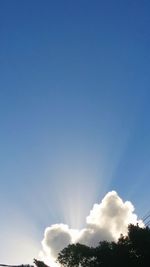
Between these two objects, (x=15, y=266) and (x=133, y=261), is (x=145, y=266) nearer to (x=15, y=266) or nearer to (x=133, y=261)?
(x=133, y=261)

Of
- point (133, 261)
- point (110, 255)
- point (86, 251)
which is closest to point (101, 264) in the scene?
point (110, 255)

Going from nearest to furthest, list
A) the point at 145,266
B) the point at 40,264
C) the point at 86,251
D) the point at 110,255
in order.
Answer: the point at 40,264
the point at 145,266
the point at 110,255
the point at 86,251

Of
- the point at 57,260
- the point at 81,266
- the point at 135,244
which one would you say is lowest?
the point at 135,244

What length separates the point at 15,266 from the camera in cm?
1564

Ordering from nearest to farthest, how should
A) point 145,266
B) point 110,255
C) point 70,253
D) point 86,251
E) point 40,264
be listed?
1. point 40,264
2. point 145,266
3. point 110,255
4. point 86,251
5. point 70,253

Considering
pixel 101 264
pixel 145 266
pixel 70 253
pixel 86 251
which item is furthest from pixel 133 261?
pixel 70 253

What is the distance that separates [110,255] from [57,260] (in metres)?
32.2

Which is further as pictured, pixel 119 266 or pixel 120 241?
pixel 120 241

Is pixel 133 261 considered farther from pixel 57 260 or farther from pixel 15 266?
pixel 15 266

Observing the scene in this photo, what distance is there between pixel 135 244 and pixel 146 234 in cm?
310

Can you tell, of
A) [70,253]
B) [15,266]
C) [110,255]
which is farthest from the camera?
[70,253]

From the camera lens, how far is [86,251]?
92938 mm

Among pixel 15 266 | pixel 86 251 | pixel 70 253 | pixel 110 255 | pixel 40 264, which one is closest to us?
pixel 15 266

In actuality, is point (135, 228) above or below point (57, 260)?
below
